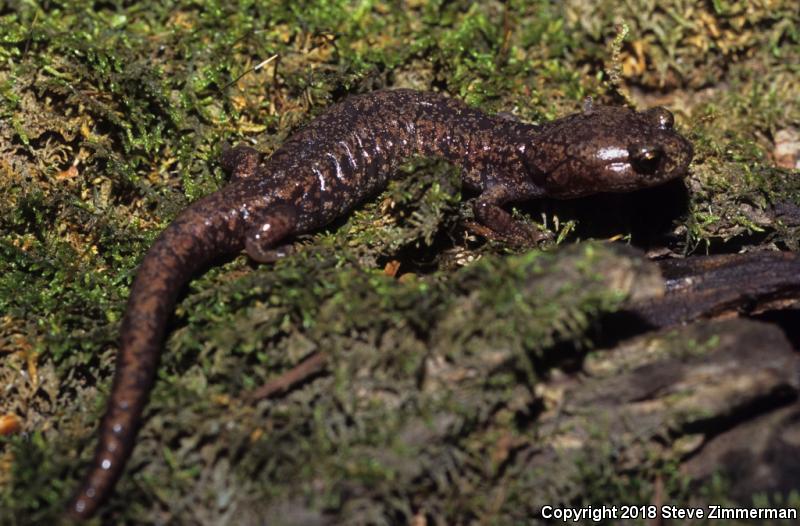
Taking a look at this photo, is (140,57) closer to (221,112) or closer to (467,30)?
(221,112)

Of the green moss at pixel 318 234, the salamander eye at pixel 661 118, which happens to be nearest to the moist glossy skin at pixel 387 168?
the salamander eye at pixel 661 118

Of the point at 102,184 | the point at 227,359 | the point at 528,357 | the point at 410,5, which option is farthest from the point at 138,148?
the point at 528,357

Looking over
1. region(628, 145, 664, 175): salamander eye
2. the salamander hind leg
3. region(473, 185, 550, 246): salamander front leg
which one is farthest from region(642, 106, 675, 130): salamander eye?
the salamander hind leg

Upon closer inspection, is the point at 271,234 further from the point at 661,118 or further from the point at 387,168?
the point at 661,118

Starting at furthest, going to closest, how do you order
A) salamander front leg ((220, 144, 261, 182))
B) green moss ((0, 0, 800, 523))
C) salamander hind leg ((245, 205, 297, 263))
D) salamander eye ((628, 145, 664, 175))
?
salamander front leg ((220, 144, 261, 182)) < salamander eye ((628, 145, 664, 175)) < salamander hind leg ((245, 205, 297, 263)) < green moss ((0, 0, 800, 523))

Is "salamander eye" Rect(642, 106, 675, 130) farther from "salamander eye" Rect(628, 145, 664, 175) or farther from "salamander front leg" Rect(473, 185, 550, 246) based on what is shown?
"salamander front leg" Rect(473, 185, 550, 246)

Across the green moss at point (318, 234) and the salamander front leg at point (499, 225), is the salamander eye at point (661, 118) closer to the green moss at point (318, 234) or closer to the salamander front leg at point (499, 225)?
the green moss at point (318, 234)

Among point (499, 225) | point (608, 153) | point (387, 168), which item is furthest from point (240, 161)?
point (608, 153)
